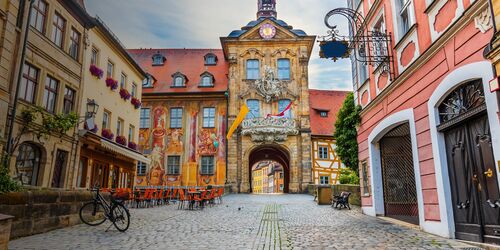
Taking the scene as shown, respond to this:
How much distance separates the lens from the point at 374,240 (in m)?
7.20

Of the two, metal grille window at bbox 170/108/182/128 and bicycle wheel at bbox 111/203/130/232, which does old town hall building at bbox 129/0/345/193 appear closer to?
metal grille window at bbox 170/108/182/128

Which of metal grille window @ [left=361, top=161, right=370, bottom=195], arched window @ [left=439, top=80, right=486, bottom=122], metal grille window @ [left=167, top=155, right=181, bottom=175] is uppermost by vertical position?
metal grille window @ [left=167, top=155, right=181, bottom=175]

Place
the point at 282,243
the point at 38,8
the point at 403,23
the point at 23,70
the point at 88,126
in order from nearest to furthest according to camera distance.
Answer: the point at 282,243
the point at 403,23
the point at 23,70
the point at 38,8
the point at 88,126

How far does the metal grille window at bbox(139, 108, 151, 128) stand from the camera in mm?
32750

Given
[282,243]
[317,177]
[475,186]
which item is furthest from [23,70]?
[317,177]

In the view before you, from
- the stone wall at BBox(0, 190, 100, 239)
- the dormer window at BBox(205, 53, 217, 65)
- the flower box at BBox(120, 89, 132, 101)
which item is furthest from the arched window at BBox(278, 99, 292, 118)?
the stone wall at BBox(0, 190, 100, 239)

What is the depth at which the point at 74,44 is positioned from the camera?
1738 cm

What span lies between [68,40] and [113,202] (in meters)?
10.7

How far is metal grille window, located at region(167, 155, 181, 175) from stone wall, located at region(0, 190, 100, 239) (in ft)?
71.8

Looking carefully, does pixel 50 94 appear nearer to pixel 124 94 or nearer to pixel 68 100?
pixel 68 100

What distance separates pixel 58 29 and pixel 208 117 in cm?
1748

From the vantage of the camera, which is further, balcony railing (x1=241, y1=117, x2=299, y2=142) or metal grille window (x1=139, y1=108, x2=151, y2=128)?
metal grille window (x1=139, y1=108, x2=151, y2=128)

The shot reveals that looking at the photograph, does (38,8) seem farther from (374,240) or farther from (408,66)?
(374,240)

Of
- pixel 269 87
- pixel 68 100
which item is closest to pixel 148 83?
pixel 269 87
